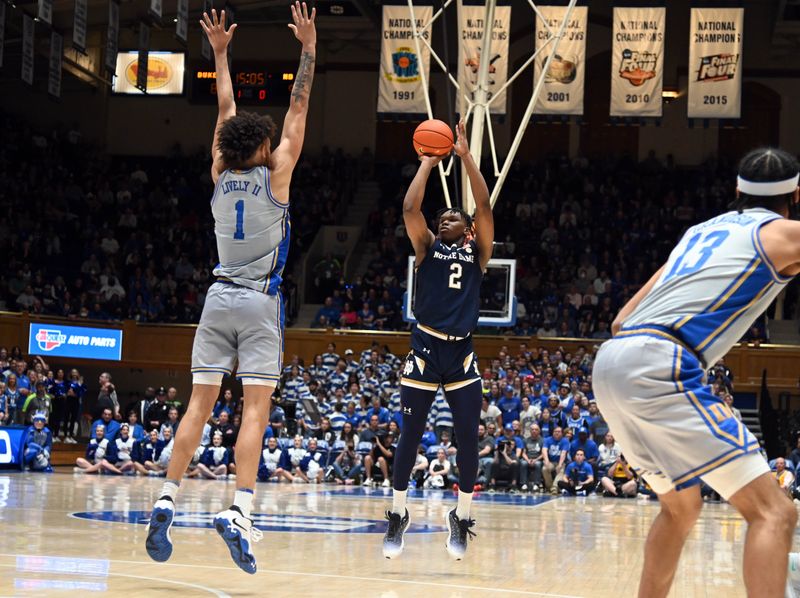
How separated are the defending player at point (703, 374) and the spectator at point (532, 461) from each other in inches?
603

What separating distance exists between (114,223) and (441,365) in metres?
26.6

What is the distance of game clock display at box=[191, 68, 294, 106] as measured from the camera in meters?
32.2

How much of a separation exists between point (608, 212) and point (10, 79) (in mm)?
18186

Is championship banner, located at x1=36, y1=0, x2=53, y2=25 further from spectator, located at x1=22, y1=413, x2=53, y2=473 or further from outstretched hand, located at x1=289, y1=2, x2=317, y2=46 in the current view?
outstretched hand, located at x1=289, y1=2, x2=317, y2=46

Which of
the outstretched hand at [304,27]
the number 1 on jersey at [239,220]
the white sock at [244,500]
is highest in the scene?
the outstretched hand at [304,27]

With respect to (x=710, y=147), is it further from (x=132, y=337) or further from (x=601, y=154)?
(x=132, y=337)

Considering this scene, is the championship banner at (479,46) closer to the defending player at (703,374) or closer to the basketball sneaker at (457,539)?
the basketball sneaker at (457,539)

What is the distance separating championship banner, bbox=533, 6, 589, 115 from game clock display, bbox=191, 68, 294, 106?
9.83m

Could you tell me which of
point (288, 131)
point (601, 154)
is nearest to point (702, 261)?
point (288, 131)

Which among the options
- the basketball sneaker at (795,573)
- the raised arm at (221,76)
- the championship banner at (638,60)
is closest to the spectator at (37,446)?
the championship banner at (638,60)

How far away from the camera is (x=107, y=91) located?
36.2 meters

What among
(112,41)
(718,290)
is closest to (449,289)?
(718,290)

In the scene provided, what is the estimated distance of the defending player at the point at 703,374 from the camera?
372cm

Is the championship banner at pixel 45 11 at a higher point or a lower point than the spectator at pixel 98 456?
higher
